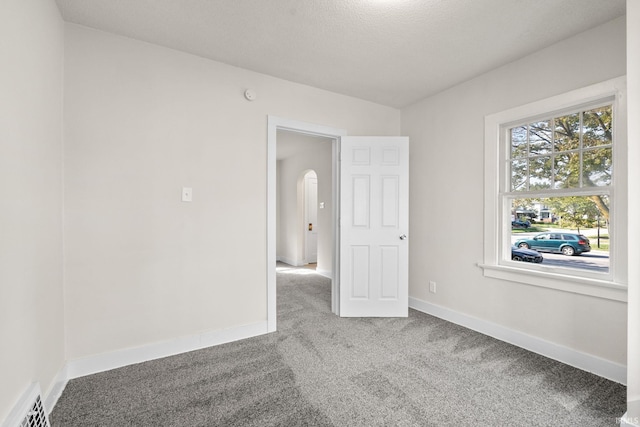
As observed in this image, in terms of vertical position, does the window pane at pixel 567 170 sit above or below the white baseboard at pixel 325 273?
above

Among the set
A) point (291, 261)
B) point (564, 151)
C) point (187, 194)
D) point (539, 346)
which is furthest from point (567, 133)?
point (291, 261)

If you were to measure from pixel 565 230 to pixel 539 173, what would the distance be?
20.6 inches

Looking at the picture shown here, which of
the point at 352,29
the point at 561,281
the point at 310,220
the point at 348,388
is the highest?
the point at 352,29

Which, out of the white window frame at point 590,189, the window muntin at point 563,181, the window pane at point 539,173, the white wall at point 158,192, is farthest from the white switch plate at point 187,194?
the window pane at point 539,173

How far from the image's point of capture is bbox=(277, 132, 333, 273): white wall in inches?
220

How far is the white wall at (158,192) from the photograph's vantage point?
2.12 metres

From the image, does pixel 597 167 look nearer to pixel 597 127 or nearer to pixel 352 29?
pixel 597 127

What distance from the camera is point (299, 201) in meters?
6.75

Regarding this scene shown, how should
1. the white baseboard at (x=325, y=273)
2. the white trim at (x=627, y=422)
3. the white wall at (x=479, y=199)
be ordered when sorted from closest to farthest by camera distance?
the white trim at (x=627, y=422) < the white wall at (x=479, y=199) < the white baseboard at (x=325, y=273)

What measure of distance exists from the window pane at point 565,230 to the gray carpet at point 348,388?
0.82 meters

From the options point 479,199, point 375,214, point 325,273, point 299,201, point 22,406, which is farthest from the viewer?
point 299,201

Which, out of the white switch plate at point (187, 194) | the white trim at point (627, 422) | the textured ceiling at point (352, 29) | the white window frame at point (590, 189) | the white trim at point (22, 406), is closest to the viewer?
the white trim at point (22, 406)

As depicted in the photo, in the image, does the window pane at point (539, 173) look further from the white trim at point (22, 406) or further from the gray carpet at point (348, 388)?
the white trim at point (22, 406)

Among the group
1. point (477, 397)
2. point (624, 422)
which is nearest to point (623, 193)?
point (624, 422)
